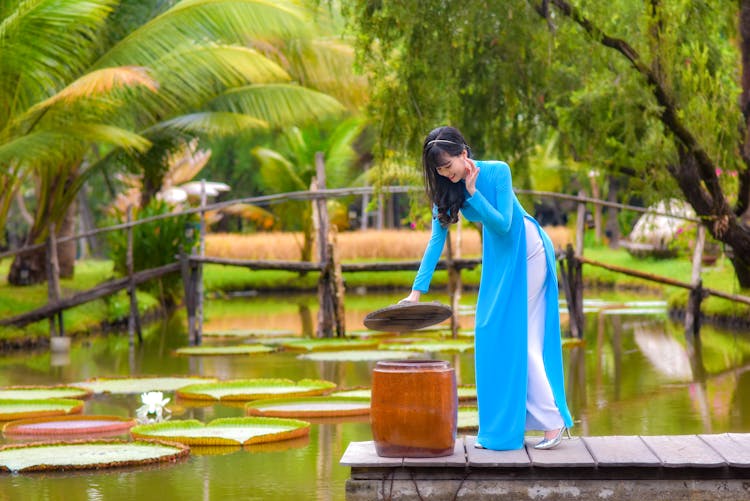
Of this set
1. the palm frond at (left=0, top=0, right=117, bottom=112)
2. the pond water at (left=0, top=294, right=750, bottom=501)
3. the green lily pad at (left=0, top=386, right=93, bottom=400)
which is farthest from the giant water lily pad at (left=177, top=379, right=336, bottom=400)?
the palm frond at (left=0, top=0, right=117, bottom=112)

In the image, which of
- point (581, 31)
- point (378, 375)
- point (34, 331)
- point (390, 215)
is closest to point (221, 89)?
point (34, 331)

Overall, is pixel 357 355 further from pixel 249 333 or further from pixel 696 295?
pixel 696 295

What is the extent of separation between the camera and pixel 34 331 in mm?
16125

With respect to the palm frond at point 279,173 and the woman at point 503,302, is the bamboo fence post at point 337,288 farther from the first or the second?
the palm frond at point 279,173

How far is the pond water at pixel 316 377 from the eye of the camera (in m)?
6.68

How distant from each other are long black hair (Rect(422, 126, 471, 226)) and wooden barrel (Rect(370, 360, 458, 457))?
0.76 meters

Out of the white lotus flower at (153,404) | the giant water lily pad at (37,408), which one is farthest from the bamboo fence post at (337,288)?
the white lotus flower at (153,404)

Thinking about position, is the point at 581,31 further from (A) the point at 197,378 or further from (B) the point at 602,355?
(A) the point at 197,378

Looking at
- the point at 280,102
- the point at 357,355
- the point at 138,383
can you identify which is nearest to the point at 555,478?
the point at 138,383

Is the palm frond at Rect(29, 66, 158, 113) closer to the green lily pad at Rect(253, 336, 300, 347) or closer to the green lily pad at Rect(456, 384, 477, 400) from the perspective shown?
the green lily pad at Rect(253, 336, 300, 347)

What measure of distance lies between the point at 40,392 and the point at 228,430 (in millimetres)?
2829

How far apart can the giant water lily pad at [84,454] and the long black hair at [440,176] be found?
2561mm

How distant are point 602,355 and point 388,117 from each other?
3579mm

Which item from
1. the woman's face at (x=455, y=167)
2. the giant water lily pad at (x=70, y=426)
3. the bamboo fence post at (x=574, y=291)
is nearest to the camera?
the woman's face at (x=455, y=167)
